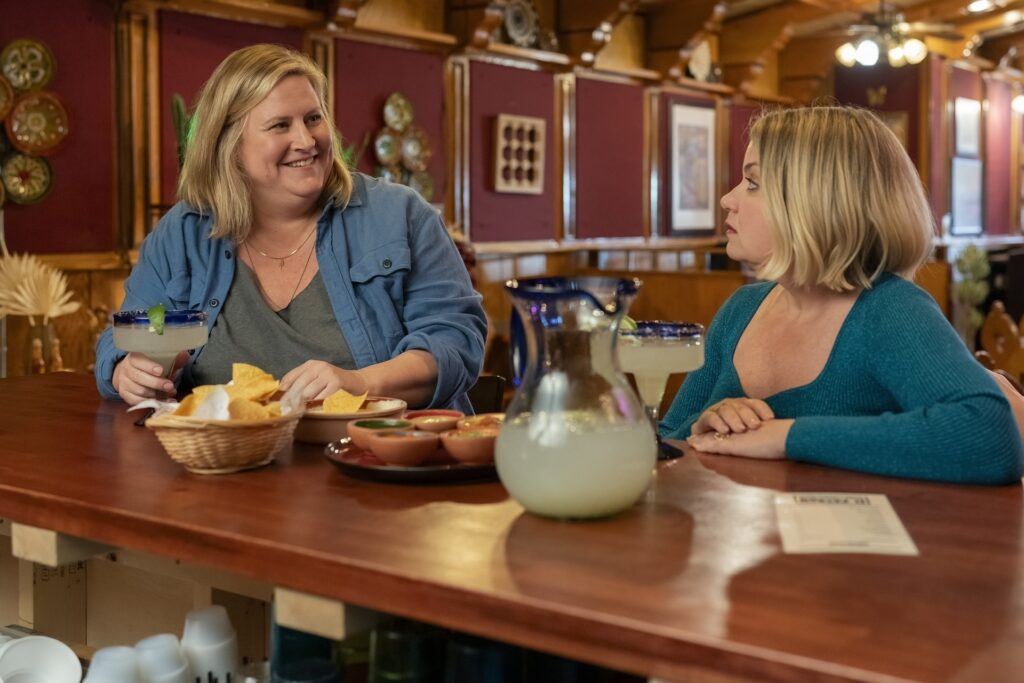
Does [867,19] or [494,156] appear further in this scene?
[867,19]

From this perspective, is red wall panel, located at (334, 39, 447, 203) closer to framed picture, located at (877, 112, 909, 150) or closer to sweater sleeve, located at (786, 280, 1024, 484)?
sweater sleeve, located at (786, 280, 1024, 484)

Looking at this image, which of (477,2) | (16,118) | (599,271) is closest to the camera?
(16,118)

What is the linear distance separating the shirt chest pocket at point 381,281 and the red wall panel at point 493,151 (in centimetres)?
485

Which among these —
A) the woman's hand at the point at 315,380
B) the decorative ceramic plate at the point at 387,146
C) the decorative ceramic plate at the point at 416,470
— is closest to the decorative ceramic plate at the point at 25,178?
the decorative ceramic plate at the point at 387,146

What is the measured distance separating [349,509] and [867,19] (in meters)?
8.96

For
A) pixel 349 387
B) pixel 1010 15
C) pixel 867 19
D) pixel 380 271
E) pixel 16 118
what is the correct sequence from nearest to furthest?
pixel 349 387, pixel 380 271, pixel 16 118, pixel 867 19, pixel 1010 15

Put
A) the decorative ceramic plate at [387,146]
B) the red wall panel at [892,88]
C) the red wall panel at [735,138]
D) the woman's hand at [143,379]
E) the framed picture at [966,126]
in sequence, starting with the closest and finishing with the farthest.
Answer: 1. the woman's hand at [143,379]
2. the decorative ceramic plate at [387,146]
3. the red wall panel at [735,138]
4. the red wall panel at [892,88]
5. the framed picture at [966,126]

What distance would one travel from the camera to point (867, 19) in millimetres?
9609

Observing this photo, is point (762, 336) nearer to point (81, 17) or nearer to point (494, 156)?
point (81, 17)

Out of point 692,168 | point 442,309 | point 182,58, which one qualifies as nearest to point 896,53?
point 692,168


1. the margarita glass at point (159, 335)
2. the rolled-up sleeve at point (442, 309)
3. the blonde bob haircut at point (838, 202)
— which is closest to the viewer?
the blonde bob haircut at point (838, 202)

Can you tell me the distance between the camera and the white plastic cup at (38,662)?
1.81 meters

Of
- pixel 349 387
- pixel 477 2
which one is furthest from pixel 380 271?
pixel 477 2

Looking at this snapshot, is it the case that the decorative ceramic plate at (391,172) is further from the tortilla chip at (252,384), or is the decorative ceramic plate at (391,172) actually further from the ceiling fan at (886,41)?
the tortilla chip at (252,384)
